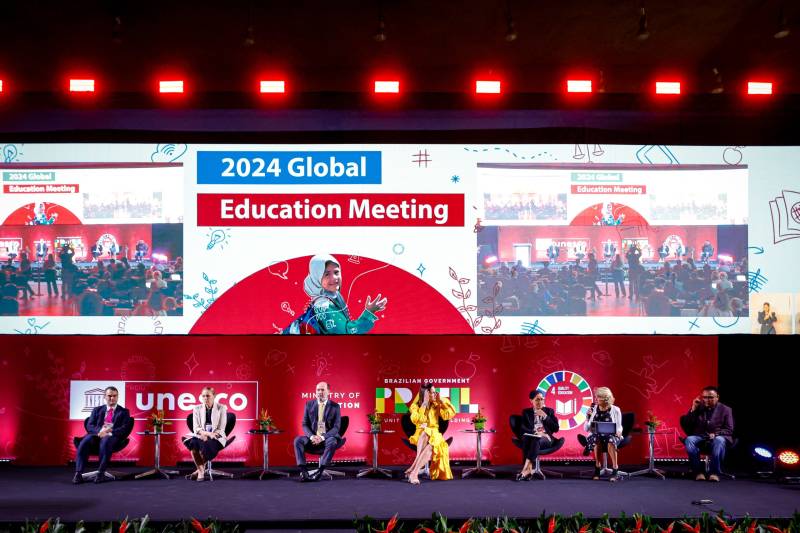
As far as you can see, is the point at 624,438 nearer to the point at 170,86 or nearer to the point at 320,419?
the point at 320,419

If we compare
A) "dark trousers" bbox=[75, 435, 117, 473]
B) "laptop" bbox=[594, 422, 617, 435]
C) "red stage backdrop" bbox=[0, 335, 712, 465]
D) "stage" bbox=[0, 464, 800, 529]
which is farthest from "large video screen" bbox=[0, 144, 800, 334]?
"stage" bbox=[0, 464, 800, 529]

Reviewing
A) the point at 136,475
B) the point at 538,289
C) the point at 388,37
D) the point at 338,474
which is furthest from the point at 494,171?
the point at 136,475

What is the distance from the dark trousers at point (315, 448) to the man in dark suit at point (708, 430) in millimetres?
3483

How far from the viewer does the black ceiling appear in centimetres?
705

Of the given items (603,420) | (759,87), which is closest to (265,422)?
(603,420)

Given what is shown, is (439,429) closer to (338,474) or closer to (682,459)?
(338,474)

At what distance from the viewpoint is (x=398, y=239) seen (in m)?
8.72

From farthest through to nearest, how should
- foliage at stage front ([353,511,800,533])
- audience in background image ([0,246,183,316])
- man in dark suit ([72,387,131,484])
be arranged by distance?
audience in background image ([0,246,183,316]) → man in dark suit ([72,387,131,484]) → foliage at stage front ([353,511,800,533])

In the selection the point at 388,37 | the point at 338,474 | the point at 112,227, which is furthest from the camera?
the point at 112,227

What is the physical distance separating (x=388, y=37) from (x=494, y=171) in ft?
6.30

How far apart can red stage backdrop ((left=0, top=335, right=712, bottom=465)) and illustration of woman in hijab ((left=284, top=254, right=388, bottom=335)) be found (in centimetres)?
12

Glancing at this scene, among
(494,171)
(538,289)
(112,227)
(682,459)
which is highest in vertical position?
(494,171)

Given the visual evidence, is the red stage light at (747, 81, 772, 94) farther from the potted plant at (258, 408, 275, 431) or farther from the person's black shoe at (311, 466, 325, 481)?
the potted plant at (258, 408, 275, 431)

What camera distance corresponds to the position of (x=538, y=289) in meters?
8.64
